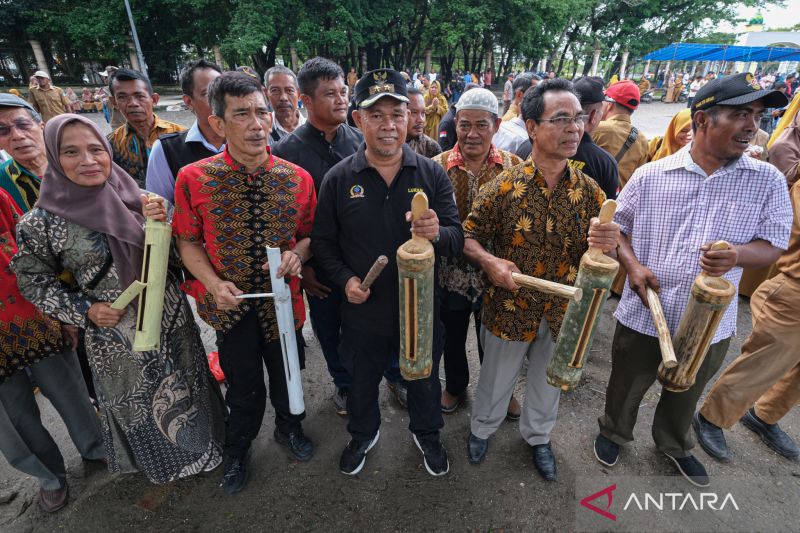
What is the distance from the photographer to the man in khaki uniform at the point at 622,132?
4.38m

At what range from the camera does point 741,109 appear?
2.00 metres

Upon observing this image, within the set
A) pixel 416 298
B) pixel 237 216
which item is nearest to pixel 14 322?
pixel 237 216

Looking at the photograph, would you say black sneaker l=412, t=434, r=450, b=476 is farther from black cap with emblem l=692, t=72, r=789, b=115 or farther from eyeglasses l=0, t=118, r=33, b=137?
Answer: eyeglasses l=0, t=118, r=33, b=137

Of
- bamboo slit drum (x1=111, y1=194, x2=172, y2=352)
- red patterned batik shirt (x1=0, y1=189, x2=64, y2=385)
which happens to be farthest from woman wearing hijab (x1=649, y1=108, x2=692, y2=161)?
red patterned batik shirt (x1=0, y1=189, x2=64, y2=385)

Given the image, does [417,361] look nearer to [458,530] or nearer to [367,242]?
[367,242]

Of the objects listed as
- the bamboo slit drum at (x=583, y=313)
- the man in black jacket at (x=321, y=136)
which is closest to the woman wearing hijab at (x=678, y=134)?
the bamboo slit drum at (x=583, y=313)

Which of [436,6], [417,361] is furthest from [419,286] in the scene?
[436,6]

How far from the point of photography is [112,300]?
2.20 m

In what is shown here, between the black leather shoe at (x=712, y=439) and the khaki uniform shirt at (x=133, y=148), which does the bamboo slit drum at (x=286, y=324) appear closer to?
the khaki uniform shirt at (x=133, y=148)

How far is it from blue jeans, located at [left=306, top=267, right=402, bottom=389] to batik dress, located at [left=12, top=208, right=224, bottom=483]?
2.76ft

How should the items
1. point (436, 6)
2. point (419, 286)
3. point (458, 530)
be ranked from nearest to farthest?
point (419, 286) → point (458, 530) → point (436, 6)

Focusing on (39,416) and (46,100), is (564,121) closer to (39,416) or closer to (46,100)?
(39,416)

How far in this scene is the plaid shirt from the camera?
6.92 ft

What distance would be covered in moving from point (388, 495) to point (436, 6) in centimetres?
2616
